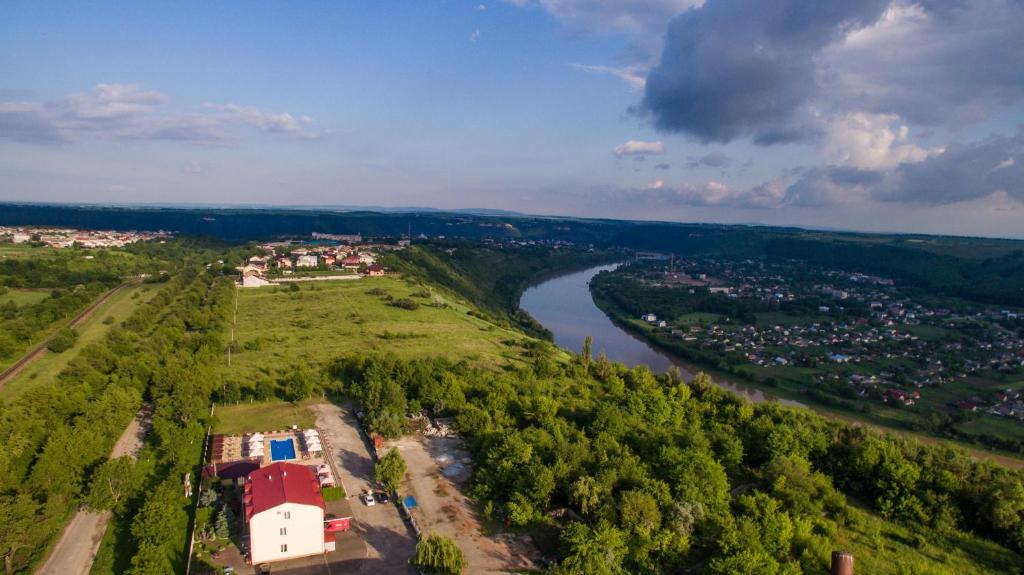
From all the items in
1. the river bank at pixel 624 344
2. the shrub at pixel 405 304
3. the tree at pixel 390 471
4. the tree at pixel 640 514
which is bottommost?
the river bank at pixel 624 344

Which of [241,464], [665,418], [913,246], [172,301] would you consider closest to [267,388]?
[241,464]

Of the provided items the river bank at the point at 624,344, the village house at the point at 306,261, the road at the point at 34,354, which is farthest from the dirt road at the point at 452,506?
the village house at the point at 306,261

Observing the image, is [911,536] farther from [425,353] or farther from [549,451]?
[425,353]

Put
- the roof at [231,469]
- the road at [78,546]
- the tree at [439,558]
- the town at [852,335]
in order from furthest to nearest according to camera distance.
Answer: the town at [852,335], the roof at [231,469], the road at [78,546], the tree at [439,558]

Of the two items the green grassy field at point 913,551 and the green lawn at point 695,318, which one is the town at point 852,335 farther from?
the green grassy field at point 913,551

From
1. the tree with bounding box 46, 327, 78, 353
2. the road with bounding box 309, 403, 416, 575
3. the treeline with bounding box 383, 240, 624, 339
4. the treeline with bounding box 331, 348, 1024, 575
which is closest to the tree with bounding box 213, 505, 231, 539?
the road with bounding box 309, 403, 416, 575

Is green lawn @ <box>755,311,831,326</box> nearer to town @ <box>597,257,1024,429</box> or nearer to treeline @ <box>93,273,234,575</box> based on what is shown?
town @ <box>597,257,1024,429</box>

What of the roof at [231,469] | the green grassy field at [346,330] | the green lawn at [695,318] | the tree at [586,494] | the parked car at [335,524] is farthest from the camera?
the green lawn at [695,318]

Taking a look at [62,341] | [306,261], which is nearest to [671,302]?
[306,261]
